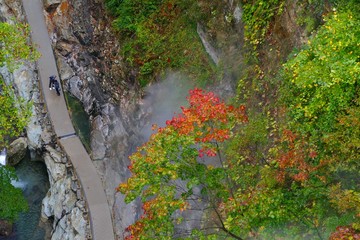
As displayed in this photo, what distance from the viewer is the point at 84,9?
26.1 meters

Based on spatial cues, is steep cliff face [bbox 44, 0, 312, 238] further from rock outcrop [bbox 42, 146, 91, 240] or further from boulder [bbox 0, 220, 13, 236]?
boulder [bbox 0, 220, 13, 236]

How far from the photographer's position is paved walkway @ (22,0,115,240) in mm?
20500

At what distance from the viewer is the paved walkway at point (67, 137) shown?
20.5 m

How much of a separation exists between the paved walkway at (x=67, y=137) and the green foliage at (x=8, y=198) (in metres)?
3.00

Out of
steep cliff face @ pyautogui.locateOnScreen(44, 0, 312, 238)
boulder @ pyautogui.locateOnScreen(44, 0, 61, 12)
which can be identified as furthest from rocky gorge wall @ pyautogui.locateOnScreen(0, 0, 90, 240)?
boulder @ pyautogui.locateOnScreen(44, 0, 61, 12)

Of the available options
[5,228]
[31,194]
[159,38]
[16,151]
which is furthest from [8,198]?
[159,38]

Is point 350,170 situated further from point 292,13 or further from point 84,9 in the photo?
point 84,9

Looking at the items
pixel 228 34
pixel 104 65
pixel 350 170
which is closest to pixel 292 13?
pixel 228 34

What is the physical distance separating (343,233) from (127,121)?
559 inches

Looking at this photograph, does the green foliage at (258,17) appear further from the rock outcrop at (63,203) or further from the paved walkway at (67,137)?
the rock outcrop at (63,203)

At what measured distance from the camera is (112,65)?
24.1 meters

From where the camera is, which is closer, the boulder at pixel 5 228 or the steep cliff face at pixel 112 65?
the steep cliff face at pixel 112 65

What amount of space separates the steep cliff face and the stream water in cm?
417

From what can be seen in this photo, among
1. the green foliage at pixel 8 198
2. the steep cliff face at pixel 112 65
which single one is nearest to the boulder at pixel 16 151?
the steep cliff face at pixel 112 65
